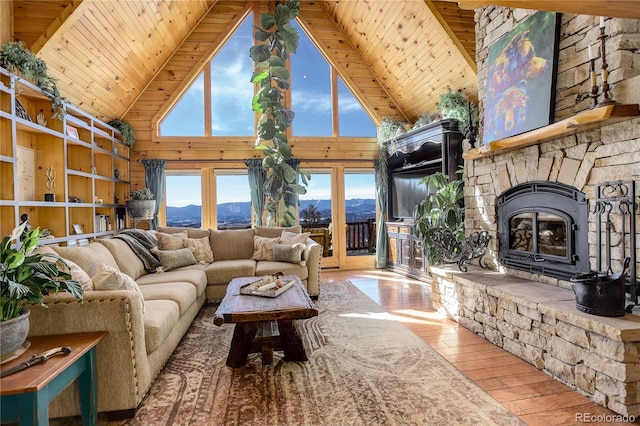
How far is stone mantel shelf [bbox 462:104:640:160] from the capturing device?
2297mm

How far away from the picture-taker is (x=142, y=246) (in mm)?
4234

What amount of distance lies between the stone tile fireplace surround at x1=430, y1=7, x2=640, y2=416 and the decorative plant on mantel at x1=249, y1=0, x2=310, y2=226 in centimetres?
314

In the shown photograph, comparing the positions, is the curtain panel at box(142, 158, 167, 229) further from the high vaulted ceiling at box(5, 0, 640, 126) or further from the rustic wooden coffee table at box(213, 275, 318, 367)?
the rustic wooden coffee table at box(213, 275, 318, 367)

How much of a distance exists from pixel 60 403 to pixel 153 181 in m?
4.82

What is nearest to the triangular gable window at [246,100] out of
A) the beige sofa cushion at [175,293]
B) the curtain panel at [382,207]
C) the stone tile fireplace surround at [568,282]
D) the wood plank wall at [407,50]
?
the curtain panel at [382,207]

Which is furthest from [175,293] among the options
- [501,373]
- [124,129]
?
[124,129]

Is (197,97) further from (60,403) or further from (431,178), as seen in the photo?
(60,403)

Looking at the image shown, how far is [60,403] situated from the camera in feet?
6.53

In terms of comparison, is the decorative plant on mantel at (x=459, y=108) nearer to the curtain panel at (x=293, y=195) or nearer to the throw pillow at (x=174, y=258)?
the curtain panel at (x=293, y=195)

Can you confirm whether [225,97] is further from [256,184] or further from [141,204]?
[141,204]

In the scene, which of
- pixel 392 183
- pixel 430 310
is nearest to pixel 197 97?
pixel 392 183

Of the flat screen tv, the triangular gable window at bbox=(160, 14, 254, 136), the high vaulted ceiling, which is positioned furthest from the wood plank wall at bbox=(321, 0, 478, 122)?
the triangular gable window at bbox=(160, 14, 254, 136)

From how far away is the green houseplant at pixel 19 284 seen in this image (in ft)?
5.30

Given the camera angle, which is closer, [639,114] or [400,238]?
[639,114]
